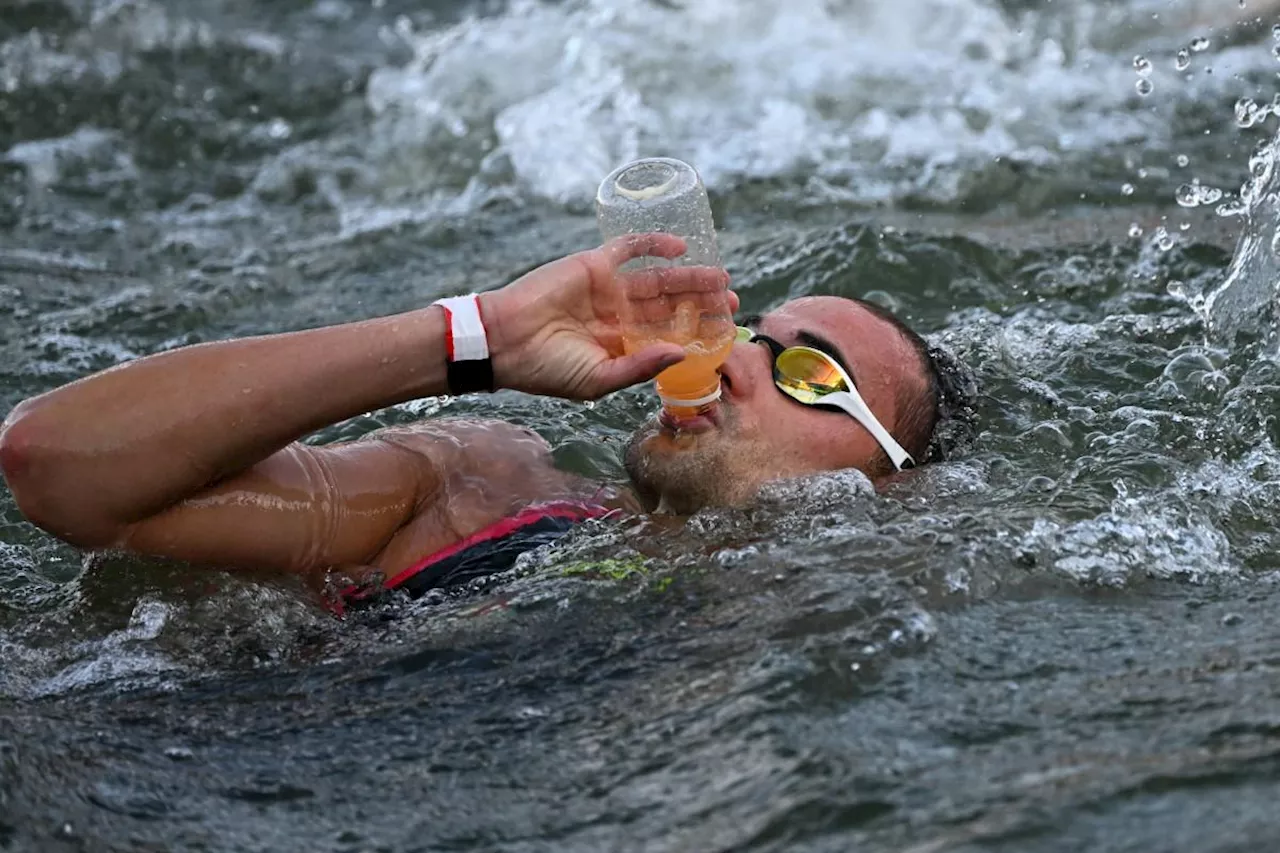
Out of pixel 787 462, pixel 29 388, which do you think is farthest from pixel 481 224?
pixel 787 462

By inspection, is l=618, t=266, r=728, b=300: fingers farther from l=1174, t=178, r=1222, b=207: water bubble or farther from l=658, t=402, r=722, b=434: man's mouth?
l=1174, t=178, r=1222, b=207: water bubble

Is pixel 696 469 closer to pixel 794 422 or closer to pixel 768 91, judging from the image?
pixel 794 422

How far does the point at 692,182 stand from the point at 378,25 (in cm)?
751

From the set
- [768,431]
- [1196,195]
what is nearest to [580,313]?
[768,431]

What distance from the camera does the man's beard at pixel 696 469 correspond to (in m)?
4.51

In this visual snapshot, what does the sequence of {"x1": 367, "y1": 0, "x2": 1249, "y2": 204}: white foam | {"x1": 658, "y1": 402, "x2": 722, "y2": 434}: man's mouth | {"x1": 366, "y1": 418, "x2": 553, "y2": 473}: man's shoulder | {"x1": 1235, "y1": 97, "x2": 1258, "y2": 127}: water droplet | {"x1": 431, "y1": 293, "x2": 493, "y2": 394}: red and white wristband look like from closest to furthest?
{"x1": 431, "y1": 293, "x2": 493, "y2": 394}: red and white wristband → {"x1": 658, "y1": 402, "x2": 722, "y2": 434}: man's mouth → {"x1": 366, "y1": 418, "x2": 553, "y2": 473}: man's shoulder → {"x1": 1235, "y1": 97, "x2": 1258, "y2": 127}: water droplet → {"x1": 367, "y1": 0, "x2": 1249, "y2": 204}: white foam

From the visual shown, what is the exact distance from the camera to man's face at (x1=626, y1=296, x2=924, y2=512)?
4520 mm

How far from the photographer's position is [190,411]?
12.7 feet

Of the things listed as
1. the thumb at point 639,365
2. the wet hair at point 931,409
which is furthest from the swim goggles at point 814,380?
the thumb at point 639,365

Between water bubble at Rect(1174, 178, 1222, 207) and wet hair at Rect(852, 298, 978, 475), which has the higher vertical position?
water bubble at Rect(1174, 178, 1222, 207)

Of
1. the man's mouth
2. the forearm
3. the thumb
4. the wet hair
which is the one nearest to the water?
the wet hair

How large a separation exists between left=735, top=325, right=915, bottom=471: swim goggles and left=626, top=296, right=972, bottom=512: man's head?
0.8 inches

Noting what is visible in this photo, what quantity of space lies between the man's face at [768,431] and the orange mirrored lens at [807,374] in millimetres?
30

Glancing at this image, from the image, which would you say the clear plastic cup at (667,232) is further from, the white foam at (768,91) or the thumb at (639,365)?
the white foam at (768,91)
